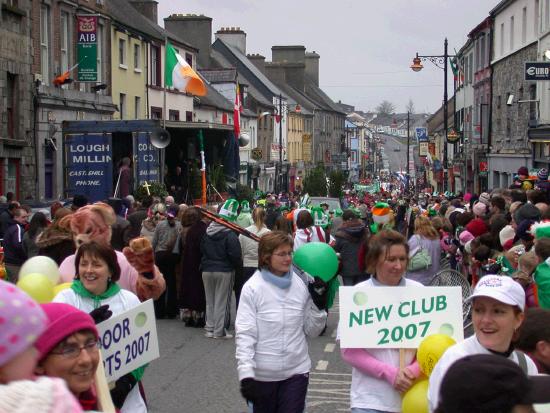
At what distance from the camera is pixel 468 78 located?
1983 inches

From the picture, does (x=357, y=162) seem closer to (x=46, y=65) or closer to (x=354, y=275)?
(x=46, y=65)

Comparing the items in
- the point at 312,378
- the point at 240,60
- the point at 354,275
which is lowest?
the point at 312,378

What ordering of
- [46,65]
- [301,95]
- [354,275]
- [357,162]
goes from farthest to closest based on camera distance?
1. [357,162]
2. [301,95]
3. [46,65]
4. [354,275]

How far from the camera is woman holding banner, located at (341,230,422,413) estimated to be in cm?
528

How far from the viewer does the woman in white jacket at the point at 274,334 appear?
602 cm

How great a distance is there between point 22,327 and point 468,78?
163 ft

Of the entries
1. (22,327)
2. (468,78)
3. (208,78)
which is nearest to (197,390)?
(22,327)

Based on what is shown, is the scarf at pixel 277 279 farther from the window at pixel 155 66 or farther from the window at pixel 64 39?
the window at pixel 155 66

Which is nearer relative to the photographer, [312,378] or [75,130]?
[312,378]

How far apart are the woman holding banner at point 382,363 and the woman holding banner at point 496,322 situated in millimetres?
835

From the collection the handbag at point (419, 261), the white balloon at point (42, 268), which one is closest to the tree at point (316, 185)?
the handbag at point (419, 261)

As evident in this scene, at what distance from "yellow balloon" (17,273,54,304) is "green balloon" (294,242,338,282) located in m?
1.79

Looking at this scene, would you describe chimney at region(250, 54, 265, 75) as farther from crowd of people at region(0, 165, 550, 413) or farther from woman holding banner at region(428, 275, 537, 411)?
woman holding banner at region(428, 275, 537, 411)

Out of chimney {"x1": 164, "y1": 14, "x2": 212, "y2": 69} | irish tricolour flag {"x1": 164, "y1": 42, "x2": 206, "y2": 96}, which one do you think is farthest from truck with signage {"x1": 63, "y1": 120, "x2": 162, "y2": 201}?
chimney {"x1": 164, "y1": 14, "x2": 212, "y2": 69}
